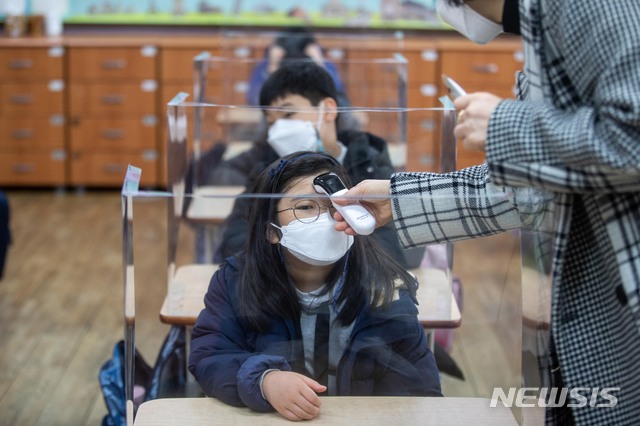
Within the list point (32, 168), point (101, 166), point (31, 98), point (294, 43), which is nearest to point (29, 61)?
point (31, 98)

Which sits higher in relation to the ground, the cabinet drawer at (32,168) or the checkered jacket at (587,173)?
the checkered jacket at (587,173)

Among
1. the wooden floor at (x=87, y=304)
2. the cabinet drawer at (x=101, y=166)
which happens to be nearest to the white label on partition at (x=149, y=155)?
the cabinet drawer at (x=101, y=166)

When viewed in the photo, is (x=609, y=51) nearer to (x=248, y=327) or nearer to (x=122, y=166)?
(x=248, y=327)

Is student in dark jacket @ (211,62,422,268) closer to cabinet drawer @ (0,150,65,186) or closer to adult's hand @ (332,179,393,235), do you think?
adult's hand @ (332,179,393,235)

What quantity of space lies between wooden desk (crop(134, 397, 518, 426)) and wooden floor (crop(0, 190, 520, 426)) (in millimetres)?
62

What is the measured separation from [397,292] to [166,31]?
5415 mm

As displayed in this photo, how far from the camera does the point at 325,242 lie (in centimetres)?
147

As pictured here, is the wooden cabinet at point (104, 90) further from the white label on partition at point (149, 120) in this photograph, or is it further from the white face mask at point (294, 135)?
the white face mask at point (294, 135)

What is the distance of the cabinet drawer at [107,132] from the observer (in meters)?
6.21

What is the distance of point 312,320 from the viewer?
4.75ft

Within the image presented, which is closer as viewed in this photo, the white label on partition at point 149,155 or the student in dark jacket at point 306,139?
the student in dark jacket at point 306,139

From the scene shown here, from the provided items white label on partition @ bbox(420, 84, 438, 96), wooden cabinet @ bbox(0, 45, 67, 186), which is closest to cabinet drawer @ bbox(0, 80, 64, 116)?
wooden cabinet @ bbox(0, 45, 67, 186)

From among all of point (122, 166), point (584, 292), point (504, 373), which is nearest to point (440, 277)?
point (504, 373)

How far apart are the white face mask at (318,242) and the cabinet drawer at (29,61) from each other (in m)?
4.97
